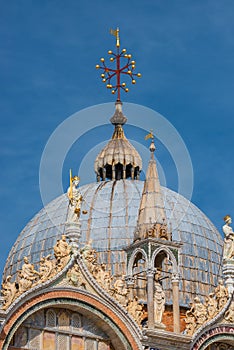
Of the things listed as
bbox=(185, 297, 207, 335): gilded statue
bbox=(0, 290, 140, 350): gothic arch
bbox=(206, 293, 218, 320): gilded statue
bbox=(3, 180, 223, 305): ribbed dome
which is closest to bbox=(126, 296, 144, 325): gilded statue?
bbox=(0, 290, 140, 350): gothic arch

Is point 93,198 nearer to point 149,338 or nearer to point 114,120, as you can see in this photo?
point 114,120

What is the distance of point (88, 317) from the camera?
45.1 metres

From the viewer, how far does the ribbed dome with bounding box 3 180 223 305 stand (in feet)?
206

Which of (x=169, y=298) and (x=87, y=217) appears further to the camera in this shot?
(x=87, y=217)

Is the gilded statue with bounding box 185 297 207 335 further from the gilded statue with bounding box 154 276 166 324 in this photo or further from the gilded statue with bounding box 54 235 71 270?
the gilded statue with bounding box 54 235 71 270

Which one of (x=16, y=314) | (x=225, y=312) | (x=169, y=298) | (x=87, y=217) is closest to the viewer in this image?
(x=16, y=314)

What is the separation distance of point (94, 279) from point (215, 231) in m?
23.2

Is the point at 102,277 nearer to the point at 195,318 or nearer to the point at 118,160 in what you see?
the point at 195,318

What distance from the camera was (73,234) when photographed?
149 feet

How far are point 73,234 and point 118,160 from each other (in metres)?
22.5

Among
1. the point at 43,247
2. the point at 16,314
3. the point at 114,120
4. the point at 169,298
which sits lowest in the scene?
the point at 16,314

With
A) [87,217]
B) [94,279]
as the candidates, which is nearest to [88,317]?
[94,279]

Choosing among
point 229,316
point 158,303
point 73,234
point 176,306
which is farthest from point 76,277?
point 229,316

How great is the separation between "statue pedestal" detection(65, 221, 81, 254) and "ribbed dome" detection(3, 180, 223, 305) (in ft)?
52.2
